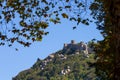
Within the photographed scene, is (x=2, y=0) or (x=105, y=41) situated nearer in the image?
(x=2, y=0)

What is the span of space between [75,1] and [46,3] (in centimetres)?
144

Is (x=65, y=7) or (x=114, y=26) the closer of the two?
(x=114, y=26)

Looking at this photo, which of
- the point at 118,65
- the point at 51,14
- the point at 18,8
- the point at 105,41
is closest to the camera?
the point at 118,65

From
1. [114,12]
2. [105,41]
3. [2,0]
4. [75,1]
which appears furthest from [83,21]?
[105,41]

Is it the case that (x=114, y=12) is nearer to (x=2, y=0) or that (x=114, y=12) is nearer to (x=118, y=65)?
(x=118, y=65)

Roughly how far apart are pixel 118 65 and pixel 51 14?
8495 millimetres

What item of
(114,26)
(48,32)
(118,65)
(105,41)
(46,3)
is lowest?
(118,65)

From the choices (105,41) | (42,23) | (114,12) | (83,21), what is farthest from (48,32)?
(105,41)

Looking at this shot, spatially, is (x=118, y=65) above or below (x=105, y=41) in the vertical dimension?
below

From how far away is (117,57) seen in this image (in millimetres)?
8312

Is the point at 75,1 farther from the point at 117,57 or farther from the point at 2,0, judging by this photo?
the point at 117,57

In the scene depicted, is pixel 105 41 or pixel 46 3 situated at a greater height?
pixel 105 41

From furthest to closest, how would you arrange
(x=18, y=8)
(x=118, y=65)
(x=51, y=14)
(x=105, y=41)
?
(x=105, y=41), (x=51, y=14), (x=18, y=8), (x=118, y=65)

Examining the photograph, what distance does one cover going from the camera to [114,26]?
28.0 feet
